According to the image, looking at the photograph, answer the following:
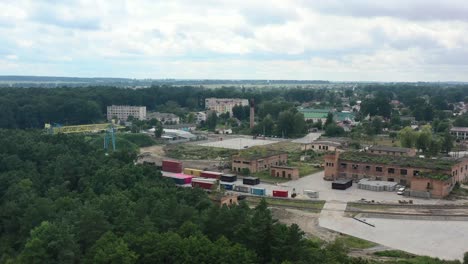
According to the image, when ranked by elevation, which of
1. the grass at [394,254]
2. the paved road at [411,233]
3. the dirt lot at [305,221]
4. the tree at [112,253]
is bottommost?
the dirt lot at [305,221]

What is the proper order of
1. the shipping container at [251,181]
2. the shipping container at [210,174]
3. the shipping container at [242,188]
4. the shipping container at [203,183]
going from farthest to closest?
the shipping container at [210,174] → the shipping container at [251,181] → the shipping container at [242,188] → the shipping container at [203,183]

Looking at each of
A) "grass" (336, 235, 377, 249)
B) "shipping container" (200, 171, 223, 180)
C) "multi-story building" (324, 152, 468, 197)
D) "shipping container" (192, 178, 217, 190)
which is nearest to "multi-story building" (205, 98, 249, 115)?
"shipping container" (200, 171, 223, 180)

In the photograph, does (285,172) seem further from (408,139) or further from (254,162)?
(408,139)

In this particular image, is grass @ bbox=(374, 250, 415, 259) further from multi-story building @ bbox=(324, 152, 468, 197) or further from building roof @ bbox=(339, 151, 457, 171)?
building roof @ bbox=(339, 151, 457, 171)

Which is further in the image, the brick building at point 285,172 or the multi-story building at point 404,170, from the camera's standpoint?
the brick building at point 285,172

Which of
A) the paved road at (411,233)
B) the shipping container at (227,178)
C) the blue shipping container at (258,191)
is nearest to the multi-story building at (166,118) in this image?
the shipping container at (227,178)

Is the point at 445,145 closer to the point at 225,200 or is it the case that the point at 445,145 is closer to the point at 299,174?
the point at 299,174

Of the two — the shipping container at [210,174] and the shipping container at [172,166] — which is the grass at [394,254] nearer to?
the shipping container at [210,174]
